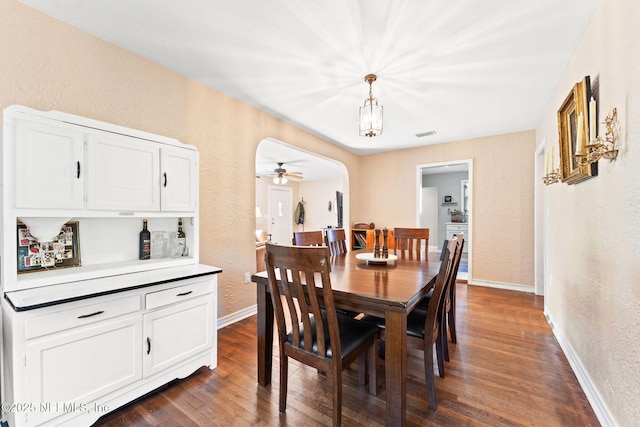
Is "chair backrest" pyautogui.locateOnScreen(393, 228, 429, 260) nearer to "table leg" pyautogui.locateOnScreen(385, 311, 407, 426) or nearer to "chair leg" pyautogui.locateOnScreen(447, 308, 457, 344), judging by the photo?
"chair leg" pyautogui.locateOnScreen(447, 308, 457, 344)

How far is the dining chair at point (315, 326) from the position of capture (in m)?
1.35

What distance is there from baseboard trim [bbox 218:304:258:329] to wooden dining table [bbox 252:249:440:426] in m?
1.11

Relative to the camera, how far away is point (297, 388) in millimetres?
1822

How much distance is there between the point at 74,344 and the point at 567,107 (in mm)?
3503

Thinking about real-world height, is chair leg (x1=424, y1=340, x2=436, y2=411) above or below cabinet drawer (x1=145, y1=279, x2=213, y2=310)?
below

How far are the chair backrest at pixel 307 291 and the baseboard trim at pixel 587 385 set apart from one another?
4.90 ft

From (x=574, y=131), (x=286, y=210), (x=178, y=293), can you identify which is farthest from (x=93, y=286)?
(x=286, y=210)

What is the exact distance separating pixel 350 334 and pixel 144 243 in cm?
172

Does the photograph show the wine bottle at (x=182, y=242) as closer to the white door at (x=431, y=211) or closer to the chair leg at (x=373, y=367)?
the chair leg at (x=373, y=367)

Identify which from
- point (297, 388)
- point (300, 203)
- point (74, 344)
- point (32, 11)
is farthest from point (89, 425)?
point (300, 203)

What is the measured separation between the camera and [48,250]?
1.71m

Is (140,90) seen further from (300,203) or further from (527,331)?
(300,203)

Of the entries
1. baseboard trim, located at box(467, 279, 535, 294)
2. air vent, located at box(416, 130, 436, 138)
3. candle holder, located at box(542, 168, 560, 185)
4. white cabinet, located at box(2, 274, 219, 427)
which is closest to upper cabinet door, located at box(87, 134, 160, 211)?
white cabinet, located at box(2, 274, 219, 427)

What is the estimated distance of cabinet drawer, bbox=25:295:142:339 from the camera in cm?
130
